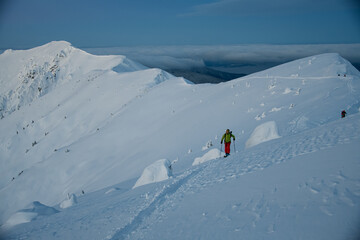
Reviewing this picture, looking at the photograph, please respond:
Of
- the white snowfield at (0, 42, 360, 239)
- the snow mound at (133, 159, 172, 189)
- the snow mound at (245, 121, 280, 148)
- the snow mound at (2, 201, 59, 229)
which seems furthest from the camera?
the snow mound at (245, 121, 280, 148)

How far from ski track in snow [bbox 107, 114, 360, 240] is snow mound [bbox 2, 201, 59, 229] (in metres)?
4.23

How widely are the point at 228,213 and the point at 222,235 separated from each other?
2.17 ft

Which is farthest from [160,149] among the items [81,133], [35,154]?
[35,154]

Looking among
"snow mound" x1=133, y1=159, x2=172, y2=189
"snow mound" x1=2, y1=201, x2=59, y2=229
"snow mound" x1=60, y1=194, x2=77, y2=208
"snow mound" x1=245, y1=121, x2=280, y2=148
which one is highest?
"snow mound" x1=245, y1=121, x2=280, y2=148

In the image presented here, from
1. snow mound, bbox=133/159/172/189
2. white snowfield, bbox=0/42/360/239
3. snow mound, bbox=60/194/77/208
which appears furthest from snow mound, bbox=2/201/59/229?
snow mound, bbox=133/159/172/189

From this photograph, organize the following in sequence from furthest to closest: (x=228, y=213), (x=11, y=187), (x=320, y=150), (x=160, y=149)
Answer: (x=11, y=187), (x=160, y=149), (x=320, y=150), (x=228, y=213)

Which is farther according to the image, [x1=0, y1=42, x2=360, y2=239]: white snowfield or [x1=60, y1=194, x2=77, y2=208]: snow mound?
[x1=60, y1=194, x2=77, y2=208]: snow mound

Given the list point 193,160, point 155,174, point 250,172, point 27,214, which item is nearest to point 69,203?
point 27,214

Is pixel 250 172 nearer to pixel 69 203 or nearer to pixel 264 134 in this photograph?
pixel 264 134

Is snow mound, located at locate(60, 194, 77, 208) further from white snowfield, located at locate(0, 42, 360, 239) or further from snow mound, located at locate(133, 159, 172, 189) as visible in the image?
snow mound, located at locate(133, 159, 172, 189)

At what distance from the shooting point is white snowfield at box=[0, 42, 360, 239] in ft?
14.8

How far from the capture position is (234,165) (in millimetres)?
7906

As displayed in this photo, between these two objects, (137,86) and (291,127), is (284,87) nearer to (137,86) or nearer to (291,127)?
(291,127)

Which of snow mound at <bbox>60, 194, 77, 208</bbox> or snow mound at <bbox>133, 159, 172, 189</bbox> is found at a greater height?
snow mound at <bbox>133, 159, 172, 189</bbox>
